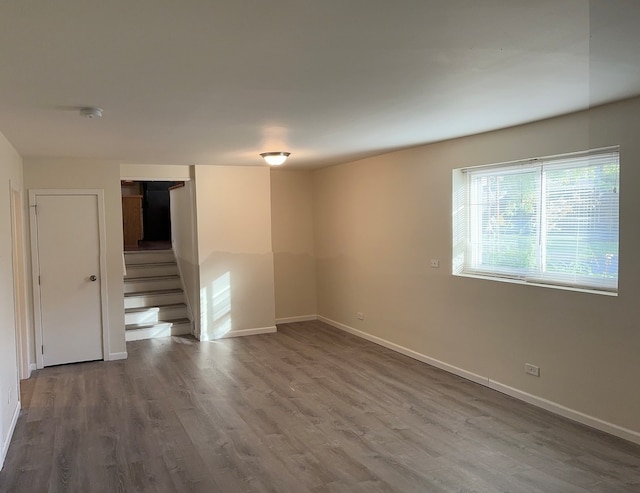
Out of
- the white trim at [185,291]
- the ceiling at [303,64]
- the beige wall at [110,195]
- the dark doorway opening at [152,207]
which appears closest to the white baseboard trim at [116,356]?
the beige wall at [110,195]

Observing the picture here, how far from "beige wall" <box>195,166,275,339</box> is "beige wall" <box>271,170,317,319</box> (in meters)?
0.62

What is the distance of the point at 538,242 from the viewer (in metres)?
4.25

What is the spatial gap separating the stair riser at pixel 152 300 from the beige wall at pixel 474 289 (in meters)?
2.22

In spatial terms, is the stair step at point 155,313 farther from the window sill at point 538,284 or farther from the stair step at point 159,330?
the window sill at point 538,284

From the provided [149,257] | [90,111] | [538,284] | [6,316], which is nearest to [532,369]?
[538,284]

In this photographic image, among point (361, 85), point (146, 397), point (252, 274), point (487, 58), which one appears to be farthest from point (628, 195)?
point (252, 274)

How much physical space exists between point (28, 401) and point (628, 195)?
5.18 metres

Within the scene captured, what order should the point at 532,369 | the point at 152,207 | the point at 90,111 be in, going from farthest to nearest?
the point at 152,207 < the point at 532,369 < the point at 90,111

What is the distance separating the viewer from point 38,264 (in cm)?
557

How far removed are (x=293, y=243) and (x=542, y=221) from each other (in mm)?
4274

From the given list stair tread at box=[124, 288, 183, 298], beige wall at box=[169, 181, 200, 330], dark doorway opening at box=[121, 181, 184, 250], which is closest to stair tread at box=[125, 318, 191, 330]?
beige wall at box=[169, 181, 200, 330]

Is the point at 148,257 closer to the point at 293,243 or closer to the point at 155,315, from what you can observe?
the point at 155,315

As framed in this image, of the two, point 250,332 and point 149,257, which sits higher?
point 149,257

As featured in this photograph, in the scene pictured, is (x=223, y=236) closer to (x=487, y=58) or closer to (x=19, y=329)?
(x=19, y=329)
